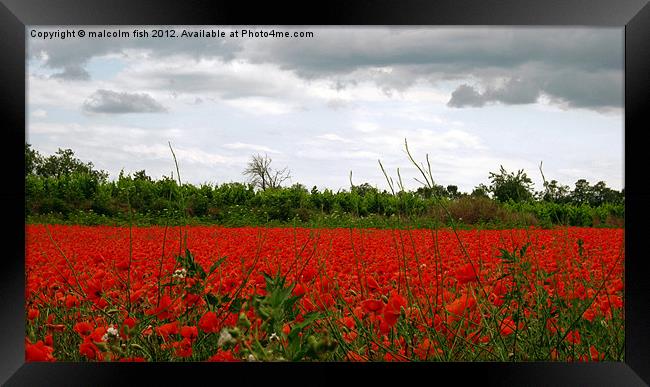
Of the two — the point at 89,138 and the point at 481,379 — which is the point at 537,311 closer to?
the point at 481,379

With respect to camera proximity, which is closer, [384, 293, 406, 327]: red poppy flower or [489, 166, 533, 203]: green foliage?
[384, 293, 406, 327]: red poppy flower

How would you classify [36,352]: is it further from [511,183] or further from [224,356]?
[511,183]

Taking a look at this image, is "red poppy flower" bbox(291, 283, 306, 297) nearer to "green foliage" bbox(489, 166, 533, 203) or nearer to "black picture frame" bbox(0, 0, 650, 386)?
"black picture frame" bbox(0, 0, 650, 386)

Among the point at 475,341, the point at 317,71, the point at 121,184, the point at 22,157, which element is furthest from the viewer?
the point at 121,184

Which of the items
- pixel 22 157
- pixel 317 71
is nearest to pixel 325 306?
Answer: pixel 22 157

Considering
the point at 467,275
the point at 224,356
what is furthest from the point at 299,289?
the point at 467,275

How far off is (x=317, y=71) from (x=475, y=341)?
1.56m

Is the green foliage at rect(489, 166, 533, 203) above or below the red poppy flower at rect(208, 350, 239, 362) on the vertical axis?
above

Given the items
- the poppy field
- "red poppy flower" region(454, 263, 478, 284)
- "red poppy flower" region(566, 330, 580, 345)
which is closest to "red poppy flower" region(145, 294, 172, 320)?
the poppy field

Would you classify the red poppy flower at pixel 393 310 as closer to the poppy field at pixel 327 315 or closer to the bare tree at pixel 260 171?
the poppy field at pixel 327 315

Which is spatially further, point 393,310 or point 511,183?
point 511,183

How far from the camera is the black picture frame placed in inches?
68.0

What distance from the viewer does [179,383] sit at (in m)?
1.74
